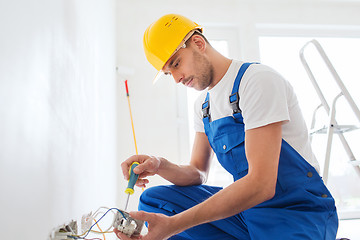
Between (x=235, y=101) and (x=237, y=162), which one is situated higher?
(x=235, y=101)

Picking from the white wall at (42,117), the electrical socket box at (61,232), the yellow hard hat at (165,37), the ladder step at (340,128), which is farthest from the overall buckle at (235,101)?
the ladder step at (340,128)

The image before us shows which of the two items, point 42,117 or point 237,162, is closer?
point 42,117

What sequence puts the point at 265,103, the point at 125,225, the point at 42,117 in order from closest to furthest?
the point at 42,117
the point at 125,225
the point at 265,103

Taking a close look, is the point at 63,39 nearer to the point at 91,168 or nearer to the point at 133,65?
the point at 91,168

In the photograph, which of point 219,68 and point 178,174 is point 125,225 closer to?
point 178,174

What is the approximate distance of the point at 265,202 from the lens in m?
1.12

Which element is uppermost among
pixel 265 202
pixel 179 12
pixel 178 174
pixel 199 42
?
pixel 179 12

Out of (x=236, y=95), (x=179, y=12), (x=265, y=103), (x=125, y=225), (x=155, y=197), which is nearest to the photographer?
(x=125, y=225)

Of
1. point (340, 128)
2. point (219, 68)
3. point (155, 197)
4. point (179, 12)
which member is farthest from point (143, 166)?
point (179, 12)

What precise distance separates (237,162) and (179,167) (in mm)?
284

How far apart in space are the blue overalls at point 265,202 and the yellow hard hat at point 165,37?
294 millimetres

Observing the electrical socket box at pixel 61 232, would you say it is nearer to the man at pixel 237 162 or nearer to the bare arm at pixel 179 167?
the man at pixel 237 162

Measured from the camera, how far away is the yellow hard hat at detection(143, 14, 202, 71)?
130 cm

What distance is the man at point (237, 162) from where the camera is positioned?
0.97m
